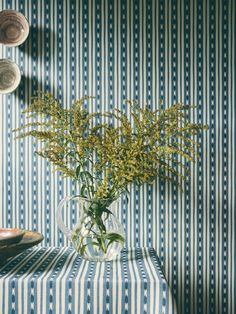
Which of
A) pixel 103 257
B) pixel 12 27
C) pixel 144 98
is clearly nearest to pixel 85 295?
pixel 103 257

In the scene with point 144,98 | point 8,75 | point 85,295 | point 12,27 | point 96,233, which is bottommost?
point 85,295

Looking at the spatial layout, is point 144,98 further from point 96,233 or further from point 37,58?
point 96,233

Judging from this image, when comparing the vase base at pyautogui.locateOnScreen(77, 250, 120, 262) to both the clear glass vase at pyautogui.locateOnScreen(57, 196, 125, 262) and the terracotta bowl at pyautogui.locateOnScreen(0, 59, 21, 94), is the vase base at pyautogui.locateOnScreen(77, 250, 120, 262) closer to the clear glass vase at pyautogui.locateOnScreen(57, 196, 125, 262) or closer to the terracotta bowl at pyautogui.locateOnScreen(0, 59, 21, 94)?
the clear glass vase at pyautogui.locateOnScreen(57, 196, 125, 262)

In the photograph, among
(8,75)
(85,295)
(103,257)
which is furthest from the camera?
(8,75)

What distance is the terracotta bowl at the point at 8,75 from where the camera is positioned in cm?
242

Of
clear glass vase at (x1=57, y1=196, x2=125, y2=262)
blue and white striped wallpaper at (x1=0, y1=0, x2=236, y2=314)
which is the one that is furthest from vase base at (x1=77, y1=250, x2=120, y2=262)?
blue and white striped wallpaper at (x1=0, y1=0, x2=236, y2=314)

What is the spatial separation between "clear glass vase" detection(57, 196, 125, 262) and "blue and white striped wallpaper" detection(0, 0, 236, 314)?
0.47m

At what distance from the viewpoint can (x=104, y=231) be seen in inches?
78.2

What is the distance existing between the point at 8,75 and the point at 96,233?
101 centimetres

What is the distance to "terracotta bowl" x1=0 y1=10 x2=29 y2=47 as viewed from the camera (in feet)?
7.95

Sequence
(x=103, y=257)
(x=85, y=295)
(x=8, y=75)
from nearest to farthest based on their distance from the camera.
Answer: (x=85, y=295) < (x=103, y=257) < (x=8, y=75)

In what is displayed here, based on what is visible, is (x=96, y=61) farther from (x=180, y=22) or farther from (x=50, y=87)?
(x=180, y=22)

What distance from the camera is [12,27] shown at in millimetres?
2441

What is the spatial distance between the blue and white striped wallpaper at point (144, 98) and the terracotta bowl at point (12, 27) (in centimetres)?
6
